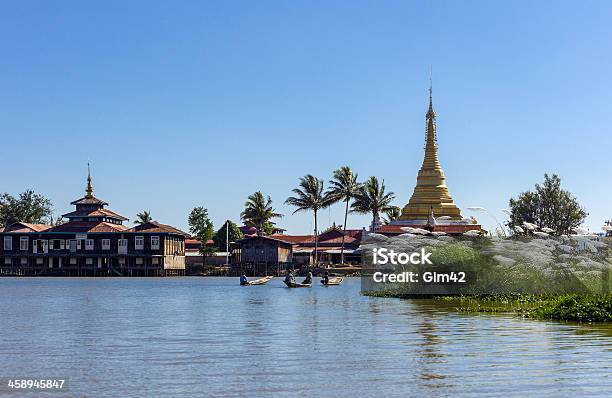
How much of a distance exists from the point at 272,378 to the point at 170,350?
18.6 ft

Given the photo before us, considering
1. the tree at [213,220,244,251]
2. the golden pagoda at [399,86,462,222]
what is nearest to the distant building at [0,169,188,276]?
the tree at [213,220,244,251]

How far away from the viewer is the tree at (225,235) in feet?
390

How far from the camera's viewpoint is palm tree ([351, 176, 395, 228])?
10450 cm

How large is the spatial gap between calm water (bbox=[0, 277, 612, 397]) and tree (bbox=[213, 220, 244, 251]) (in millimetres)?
82529

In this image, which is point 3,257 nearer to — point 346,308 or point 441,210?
point 441,210

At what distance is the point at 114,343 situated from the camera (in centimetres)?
2519

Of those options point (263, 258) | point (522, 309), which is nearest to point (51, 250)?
point (263, 258)

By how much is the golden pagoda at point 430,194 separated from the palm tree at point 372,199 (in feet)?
29.5

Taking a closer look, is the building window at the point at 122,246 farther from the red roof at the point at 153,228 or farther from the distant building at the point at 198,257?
the distant building at the point at 198,257

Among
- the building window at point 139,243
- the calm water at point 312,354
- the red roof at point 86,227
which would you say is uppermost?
the red roof at point 86,227

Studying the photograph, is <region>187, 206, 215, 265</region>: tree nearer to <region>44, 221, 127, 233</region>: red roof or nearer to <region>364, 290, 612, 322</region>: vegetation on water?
<region>44, 221, 127, 233</region>: red roof

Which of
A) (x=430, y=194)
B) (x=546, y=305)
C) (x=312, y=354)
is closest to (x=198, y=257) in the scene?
(x=430, y=194)

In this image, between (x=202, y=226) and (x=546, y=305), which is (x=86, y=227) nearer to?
(x=202, y=226)

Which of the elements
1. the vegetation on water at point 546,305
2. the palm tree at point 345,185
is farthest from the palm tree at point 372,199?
the vegetation on water at point 546,305
